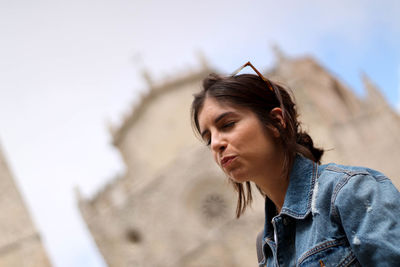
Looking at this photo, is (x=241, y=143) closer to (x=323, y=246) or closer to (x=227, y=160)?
(x=227, y=160)

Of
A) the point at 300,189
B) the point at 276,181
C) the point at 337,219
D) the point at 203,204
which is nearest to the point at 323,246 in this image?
the point at 337,219

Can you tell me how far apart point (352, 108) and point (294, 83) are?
12863 millimetres

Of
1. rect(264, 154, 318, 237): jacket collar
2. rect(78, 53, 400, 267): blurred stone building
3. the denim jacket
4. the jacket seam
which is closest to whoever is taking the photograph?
the denim jacket

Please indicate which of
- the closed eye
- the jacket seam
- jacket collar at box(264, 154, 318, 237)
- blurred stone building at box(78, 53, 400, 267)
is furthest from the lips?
blurred stone building at box(78, 53, 400, 267)

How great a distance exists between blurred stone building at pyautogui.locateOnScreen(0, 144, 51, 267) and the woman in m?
6.20

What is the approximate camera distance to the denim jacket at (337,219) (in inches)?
51.5

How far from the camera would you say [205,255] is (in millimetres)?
15617

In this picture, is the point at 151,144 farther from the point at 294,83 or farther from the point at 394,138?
the point at 394,138

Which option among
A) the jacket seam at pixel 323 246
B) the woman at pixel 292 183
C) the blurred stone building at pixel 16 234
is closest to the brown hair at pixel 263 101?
the woman at pixel 292 183

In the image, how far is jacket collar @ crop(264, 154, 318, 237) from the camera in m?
1.62

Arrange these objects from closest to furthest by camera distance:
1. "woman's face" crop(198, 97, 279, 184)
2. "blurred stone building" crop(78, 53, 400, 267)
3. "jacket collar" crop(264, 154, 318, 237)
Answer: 1. "jacket collar" crop(264, 154, 318, 237)
2. "woman's face" crop(198, 97, 279, 184)
3. "blurred stone building" crop(78, 53, 400, 267)

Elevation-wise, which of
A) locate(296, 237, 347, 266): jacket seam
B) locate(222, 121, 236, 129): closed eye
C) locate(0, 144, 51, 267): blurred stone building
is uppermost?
locate(222, 121, 236, 129): closed eye

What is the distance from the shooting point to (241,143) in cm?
174

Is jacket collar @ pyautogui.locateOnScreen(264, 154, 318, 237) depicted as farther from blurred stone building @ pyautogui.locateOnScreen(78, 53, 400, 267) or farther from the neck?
blurred stone building @ pyautogui.locateOnScreen(78, 53, 400, 267)
